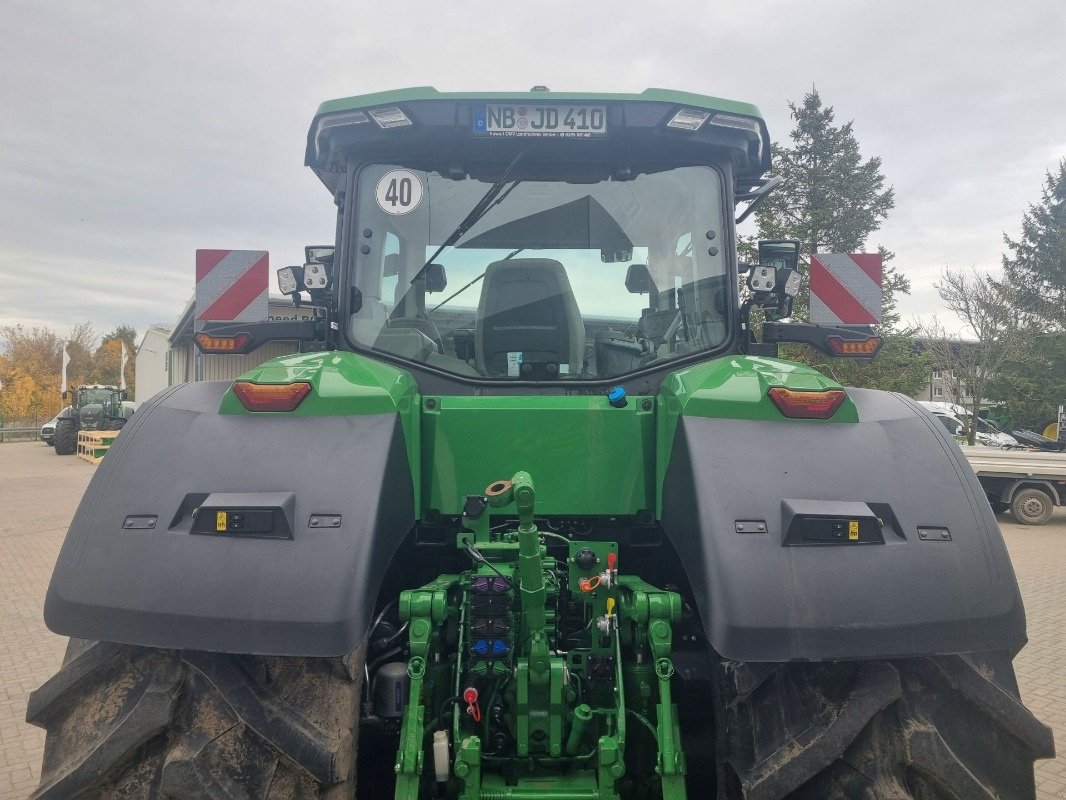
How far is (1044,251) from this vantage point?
133ft

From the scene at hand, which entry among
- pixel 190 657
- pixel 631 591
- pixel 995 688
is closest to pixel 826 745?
pixel 995 688

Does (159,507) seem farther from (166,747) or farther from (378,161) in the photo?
(378,161)

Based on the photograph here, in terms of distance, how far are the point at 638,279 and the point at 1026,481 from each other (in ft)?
47.4

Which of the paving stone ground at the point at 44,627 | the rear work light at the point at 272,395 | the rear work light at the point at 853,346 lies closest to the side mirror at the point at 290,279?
the rear work light at the point at 272,395

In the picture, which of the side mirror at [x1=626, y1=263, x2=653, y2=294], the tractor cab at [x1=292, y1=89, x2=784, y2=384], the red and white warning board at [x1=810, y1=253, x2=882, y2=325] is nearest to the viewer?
the tractor cab at [x1=292, y1=89, x2=784, y2=384]

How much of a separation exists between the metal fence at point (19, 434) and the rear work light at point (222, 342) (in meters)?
47.1

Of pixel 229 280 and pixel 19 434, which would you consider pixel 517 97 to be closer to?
pixel 229 280

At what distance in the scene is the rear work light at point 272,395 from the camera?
2.68 m

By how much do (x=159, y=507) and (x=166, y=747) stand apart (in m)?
0.66

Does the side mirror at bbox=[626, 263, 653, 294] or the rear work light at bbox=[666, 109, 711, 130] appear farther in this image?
the side mirror at bbox=[626, 263, 653, 294]

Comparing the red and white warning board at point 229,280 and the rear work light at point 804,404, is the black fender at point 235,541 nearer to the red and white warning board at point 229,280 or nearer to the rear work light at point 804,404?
the rear work light at point 804,404

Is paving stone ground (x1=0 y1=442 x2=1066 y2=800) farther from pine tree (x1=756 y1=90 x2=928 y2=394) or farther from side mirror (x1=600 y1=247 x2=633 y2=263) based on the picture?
pine tree (x1=756 y1=90 x2=928 y2=394)

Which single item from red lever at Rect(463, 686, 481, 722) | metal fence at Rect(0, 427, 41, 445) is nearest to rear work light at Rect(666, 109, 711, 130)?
red lever at Rect(463, 686, 481, 722)

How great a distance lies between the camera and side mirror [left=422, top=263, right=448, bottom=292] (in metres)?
3.39
